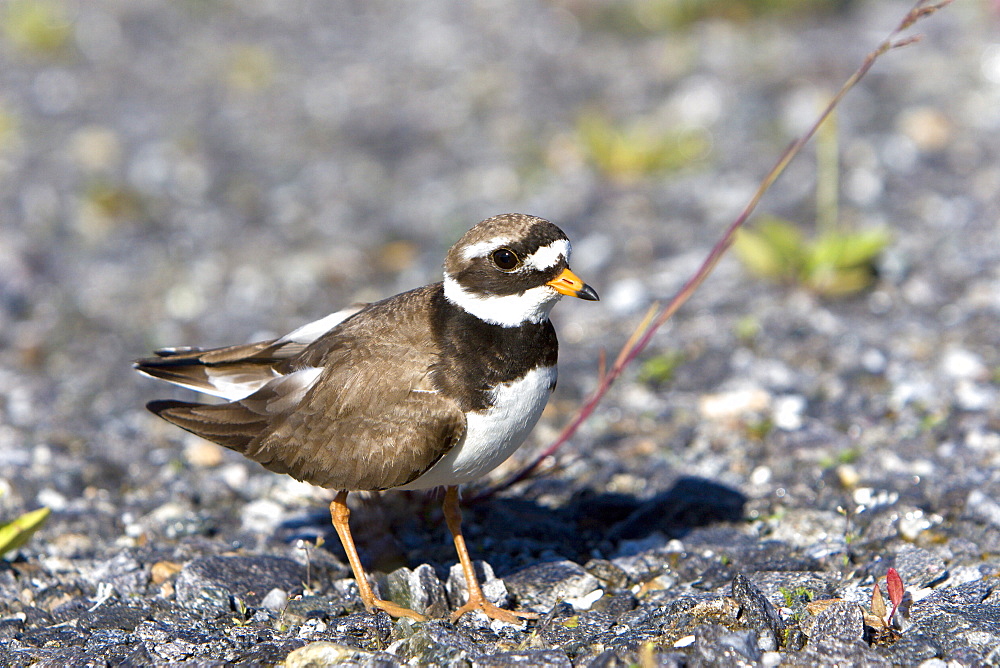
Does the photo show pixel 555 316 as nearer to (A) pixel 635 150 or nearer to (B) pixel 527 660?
(A) pixel 635 150

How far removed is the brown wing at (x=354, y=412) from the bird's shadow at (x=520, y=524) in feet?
2.41

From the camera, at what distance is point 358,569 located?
4.59m

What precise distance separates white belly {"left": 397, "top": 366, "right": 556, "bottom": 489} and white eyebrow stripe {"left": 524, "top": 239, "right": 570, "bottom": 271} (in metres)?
0.45

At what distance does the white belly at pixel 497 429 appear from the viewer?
4301 millimetres

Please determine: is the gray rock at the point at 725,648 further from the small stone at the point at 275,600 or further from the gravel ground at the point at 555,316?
the small stone at the point at 275,600

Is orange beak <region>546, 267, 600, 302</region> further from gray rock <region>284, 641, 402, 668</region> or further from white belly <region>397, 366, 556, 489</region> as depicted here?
gray rock <region>284, 641, 402, 668</region>

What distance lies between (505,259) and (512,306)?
208 mm

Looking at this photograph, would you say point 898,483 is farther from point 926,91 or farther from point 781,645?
point 926,91

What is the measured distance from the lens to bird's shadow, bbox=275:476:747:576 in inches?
202

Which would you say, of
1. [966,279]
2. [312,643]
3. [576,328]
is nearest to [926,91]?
[966,279]

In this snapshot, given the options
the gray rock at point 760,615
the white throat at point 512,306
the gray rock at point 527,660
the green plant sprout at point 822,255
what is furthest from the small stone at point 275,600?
the green plant sprout at point 822,255

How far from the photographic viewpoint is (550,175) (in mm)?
9945

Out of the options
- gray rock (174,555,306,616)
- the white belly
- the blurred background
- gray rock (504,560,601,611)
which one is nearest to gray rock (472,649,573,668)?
gray rock (504,560,601,611)

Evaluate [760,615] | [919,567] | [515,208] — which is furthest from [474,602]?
[515,208]
